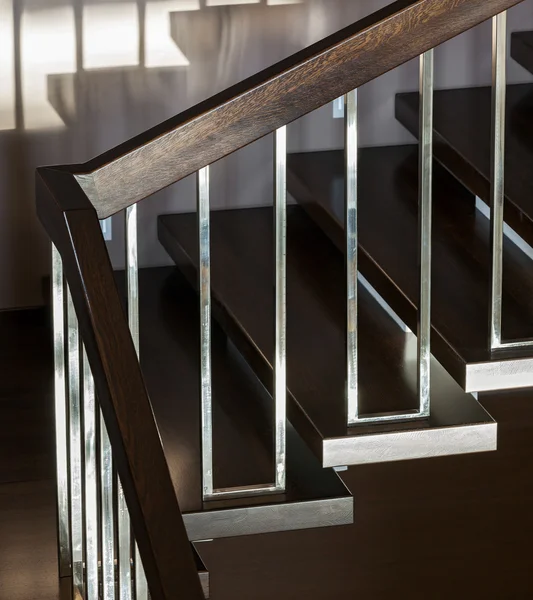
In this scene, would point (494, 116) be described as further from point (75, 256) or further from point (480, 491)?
point (480, 491)

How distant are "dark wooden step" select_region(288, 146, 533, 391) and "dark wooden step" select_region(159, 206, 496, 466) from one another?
0.10 meters

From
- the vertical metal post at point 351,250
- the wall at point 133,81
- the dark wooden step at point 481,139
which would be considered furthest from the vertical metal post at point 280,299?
the wall at point 133,81

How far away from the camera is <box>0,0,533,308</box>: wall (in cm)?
292

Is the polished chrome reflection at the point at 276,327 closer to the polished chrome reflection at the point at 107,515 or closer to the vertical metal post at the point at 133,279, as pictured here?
the vertical metal post at the point at 133,279

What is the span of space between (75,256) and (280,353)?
550mm

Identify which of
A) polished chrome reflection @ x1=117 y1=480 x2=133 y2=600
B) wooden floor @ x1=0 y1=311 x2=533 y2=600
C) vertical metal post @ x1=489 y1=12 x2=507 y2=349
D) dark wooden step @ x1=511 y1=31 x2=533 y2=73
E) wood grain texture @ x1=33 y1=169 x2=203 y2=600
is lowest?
wooden floor @ x1=0 y1=311 x2=533 y2=600

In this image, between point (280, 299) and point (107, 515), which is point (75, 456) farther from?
point (280, 299)

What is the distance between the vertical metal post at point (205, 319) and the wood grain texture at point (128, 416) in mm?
305

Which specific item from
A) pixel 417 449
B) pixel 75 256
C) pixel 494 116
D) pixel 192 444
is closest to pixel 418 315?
pixel 417 449

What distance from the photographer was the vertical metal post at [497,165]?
5.62ft

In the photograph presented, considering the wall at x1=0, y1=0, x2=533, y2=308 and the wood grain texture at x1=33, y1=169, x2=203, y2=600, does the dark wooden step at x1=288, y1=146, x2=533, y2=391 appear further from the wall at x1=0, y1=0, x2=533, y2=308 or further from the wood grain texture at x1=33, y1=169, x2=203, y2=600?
the wood grain texture at x1=33, y1=169, x2=203, y2=600

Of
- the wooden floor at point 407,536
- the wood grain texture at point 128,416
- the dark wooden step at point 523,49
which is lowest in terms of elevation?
the wooden floor at point 407,536

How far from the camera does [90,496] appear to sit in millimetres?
1689

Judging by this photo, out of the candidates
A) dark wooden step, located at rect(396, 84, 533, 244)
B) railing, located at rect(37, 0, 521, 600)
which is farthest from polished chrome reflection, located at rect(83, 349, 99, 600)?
dark wooden step, located at rect(396, 84, 533, 244)
